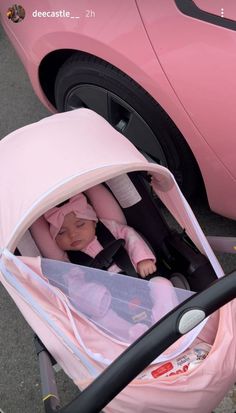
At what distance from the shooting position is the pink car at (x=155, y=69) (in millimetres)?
1727

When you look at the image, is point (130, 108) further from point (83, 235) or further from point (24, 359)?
point (24, 359)

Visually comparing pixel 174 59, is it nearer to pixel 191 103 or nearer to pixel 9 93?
pixel 191 103

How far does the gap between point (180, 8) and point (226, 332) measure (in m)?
1.09

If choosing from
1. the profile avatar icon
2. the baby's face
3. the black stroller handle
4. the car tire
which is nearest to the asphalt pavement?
the car tire

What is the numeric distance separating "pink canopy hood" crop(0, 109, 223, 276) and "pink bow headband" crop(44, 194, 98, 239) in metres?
0.30

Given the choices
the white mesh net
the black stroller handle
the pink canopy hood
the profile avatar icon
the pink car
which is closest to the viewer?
the black stroller handle

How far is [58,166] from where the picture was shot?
1.52 metres

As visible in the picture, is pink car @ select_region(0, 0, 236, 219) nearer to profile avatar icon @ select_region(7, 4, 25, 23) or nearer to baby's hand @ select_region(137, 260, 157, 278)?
profile avatar icon @ select_region(7, 4, 25, 23)

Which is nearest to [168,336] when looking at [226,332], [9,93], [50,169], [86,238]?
[226,332]

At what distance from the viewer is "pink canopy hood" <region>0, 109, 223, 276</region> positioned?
1.48 meters

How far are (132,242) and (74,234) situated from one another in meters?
0.22

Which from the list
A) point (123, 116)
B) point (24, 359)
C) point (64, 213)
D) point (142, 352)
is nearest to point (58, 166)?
point (64, 213)

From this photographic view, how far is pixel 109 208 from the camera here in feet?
6.43

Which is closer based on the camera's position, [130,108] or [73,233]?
[73,233]
